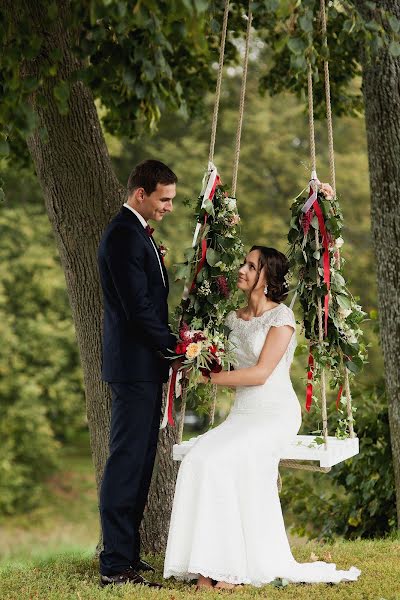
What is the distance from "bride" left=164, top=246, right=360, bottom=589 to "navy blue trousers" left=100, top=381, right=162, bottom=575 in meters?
0.19

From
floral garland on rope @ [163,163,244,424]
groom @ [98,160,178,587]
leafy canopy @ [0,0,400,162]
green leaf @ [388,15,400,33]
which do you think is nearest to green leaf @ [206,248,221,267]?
floral garland on rope @ [163,163,244,424]

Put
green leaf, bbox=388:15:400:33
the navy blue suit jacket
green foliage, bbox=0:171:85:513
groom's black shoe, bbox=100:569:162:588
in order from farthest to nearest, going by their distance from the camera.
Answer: green foliage, bbox=0:171:85:513
groom's black shoe, bbox=100:569:162:588
the navy blue suit jacket
green leaf, bbox=388:15:400:33

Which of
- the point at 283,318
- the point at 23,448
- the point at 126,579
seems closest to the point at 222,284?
the point at 283,318

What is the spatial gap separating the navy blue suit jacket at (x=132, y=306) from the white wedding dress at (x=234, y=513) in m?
0.43

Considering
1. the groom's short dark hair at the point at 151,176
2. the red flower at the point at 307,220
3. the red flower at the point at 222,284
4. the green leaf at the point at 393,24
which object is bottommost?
the red flower at the point at 222,284

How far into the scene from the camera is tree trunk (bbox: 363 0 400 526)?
525 centimetres

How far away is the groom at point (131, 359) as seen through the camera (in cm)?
390

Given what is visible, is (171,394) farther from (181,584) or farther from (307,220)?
(307,220)

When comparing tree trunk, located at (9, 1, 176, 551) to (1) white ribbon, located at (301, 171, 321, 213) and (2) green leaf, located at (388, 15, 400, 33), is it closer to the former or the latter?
(1) white ribbon, located at (301, 171, 321, 213)

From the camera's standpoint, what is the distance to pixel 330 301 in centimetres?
429

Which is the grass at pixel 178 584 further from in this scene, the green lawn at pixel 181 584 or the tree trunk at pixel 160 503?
the tree trunk at pixel 160 503

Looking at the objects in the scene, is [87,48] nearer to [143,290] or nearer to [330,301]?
[143,290]

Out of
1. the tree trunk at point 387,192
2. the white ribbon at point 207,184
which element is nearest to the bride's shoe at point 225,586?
the white ribbon at point 207,184

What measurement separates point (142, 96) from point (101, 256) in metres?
0.93
